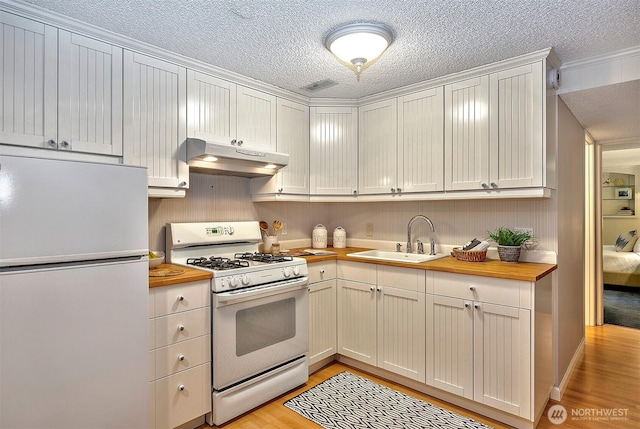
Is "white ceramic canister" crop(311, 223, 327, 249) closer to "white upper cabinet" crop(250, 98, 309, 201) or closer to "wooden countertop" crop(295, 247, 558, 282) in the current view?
"white upper cabinet" crop(250, 98, 309, 201)

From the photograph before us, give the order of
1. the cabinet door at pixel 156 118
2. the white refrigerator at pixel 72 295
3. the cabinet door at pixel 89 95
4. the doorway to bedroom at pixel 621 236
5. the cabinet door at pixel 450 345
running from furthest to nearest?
1. the doorway to bedroom at pixel 621 236
2. the cabinet door at pixel 450 345
3. the cabinet door at pixel 156 118
4. the cabinet door at pixel 89 95
5. the white refrigerator at pixel 72 295

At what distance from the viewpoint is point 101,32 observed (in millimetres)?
2037

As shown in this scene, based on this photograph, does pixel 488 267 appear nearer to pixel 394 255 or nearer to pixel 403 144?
pixel 394 255

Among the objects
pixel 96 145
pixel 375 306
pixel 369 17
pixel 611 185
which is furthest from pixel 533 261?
pixel 611 185

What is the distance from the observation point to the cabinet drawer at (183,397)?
2.01m

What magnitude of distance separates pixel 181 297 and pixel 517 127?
2.38m

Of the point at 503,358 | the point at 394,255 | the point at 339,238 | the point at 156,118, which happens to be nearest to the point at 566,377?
the point at 503,358

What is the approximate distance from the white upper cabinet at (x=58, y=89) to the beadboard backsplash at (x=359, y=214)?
0.67m

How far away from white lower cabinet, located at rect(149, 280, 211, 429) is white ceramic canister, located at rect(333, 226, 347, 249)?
A: 5.55 feet

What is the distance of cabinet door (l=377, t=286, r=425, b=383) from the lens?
257cm

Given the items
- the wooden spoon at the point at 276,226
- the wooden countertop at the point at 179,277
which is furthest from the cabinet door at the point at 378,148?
the wooden countertop at the point at 179,277

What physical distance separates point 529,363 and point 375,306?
3.47 ft

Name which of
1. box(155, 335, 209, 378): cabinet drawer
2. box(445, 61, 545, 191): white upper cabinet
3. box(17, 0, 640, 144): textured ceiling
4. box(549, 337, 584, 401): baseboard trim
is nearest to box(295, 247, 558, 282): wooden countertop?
box(445, 61, 545, 191): white upper cabinet

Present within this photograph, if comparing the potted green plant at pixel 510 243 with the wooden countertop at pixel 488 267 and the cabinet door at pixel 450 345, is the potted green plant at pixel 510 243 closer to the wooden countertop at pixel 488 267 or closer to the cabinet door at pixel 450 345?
the wooden countertop at pixel 488 267
